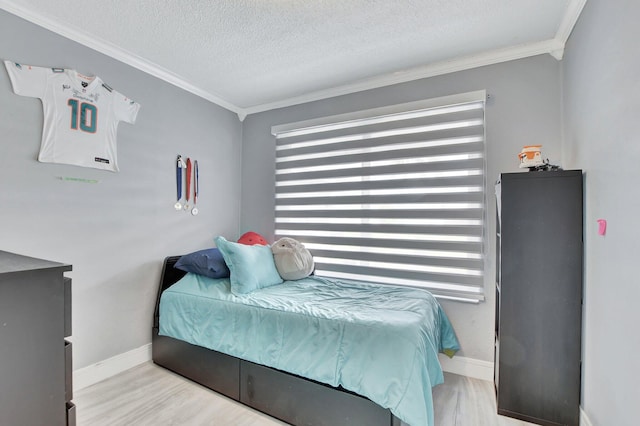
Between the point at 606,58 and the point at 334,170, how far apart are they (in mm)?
2084

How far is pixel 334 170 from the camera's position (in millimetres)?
3127

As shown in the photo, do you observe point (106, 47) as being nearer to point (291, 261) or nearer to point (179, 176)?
point (179, 176)

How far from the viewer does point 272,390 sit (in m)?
1.90

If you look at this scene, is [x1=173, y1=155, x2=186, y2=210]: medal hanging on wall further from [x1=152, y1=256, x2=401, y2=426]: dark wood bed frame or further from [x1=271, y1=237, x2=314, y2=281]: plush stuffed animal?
[x1=152, y1=256, x2=401, y2=426]: dark wood bed frame

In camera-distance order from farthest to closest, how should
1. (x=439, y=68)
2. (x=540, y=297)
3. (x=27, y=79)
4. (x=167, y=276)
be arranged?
(x=167, y=276) → (x=439, y=68) → (x=27, y=79) → (x=540, y=297)

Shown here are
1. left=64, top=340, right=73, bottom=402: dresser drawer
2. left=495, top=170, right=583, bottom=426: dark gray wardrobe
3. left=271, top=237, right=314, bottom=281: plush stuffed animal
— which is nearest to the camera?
left=64, top=340, right=73, bottom=402: dresser drawer

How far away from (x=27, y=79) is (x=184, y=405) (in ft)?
7.80

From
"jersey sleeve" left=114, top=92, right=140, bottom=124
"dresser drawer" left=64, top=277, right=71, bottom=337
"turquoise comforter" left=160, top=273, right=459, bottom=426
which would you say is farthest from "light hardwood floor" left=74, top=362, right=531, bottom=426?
"jersey sleeve" left=114, top=92, right=140, bottom=124

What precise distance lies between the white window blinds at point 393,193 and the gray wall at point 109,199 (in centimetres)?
92

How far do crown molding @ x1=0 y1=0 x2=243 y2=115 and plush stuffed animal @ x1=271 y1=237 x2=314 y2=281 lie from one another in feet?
5.93

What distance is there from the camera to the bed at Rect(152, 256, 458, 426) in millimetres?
1541

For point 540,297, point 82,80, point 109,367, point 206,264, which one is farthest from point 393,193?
point 109,367

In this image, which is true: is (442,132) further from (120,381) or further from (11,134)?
(120,381)

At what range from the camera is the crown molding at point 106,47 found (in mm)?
1950
